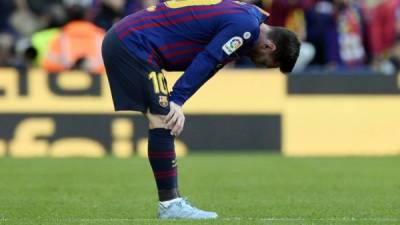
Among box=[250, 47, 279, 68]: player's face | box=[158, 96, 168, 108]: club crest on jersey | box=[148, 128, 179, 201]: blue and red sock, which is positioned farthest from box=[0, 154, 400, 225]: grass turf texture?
box=[250, 47, 279, 68]: player's face

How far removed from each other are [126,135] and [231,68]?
183cm

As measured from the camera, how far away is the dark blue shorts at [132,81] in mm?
7543

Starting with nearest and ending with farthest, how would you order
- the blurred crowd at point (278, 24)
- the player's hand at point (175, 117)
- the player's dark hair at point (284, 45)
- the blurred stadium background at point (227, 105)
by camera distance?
the player's hand at point (175, 117)
the player's dark hair at point (284, 45)
the blurred stadium background at point (227, 105)
the blurred crowd at point (278, 24)

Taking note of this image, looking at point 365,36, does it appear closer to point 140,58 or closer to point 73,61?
point 73,61

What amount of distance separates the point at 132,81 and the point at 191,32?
1.76ft

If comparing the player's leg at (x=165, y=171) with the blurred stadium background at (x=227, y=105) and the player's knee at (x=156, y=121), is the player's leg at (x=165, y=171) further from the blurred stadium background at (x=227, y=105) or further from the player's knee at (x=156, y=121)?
the blurred stadium background at (x=227, y=105)

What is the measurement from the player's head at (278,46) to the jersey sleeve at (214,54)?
0.16 metres

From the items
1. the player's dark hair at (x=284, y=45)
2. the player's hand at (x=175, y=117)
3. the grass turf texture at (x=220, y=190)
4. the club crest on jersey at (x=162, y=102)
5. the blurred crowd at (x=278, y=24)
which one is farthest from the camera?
the blurred crowd at (x=278, y=24)

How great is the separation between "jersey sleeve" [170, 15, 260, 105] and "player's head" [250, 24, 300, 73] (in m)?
0.16

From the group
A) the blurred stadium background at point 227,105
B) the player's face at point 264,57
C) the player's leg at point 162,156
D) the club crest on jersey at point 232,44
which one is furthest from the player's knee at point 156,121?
the blurred stadium background at point 227,105

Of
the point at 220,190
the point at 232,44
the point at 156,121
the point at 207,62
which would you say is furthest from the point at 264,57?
the point at 220,190

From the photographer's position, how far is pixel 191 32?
7.64 metres

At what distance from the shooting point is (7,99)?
47.4ft

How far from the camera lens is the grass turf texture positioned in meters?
7.94
